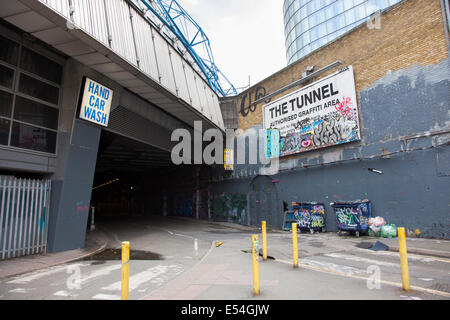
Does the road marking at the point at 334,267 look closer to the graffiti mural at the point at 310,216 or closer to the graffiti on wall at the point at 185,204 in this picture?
the graffiti mural at the point at 310,216

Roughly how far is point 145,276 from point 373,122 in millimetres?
11666

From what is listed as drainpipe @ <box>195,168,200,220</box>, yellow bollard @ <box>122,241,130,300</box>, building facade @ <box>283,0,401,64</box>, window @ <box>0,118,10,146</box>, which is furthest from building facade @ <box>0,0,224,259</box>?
building facade @ <box>283,0,401,64</box>

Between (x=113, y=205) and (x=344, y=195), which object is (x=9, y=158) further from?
(x=113, y=205)

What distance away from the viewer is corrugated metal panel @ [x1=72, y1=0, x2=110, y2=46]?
7.36 metres

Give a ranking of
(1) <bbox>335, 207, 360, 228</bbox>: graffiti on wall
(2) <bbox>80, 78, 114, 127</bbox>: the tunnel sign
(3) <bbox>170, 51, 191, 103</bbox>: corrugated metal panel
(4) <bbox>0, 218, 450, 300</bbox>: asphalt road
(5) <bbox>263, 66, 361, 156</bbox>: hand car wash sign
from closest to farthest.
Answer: (4) <bbox>0, 218, 450, 300</bbox>: asphalt road
(2) <bbox>80, 78, 114, 127</bbox>: the tunnel sign
(1) <bbox>335, 207, 360, 228</bbox>: graffiti on wall
(3) <bbox>170, 51, 191, 103</bbox>: corrugated metal panel
(5) <bbox>263, 66, 361, 156</bbox>: hand car wash sign

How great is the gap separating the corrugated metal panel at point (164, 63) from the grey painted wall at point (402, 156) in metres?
8.79

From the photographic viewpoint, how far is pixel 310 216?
47.5 feet

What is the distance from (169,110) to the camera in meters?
14.8

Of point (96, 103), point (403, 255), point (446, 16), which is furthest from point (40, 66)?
point (446, 16)

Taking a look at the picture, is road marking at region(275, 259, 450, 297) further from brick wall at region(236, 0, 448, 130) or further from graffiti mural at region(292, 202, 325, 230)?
brick wall at region(236, 0, 448, 130)

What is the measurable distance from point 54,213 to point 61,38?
556 centimetres

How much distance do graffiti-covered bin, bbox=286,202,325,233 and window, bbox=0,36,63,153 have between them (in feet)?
38.9
